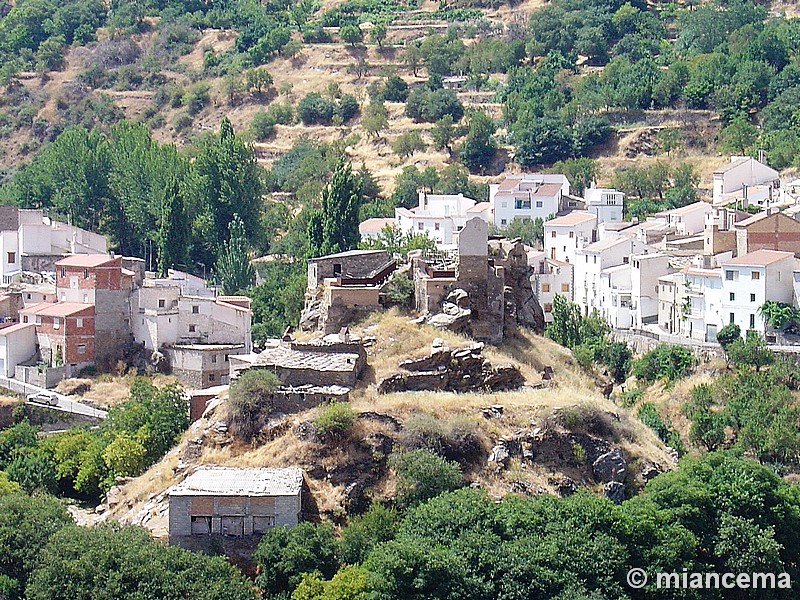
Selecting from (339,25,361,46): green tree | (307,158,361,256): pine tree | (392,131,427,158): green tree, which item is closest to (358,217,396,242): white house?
(307,158,361,256): pine tree

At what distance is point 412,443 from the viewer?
100 feet

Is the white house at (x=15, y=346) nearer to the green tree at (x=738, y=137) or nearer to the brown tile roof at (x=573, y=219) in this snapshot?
the brown tile roof at (x=573, y=219)

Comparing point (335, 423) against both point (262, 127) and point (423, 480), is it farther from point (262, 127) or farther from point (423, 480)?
point (262, 127)

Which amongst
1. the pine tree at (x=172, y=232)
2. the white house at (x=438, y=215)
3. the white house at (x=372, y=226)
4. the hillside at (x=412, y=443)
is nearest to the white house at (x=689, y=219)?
the white house at (x=438, y=215)

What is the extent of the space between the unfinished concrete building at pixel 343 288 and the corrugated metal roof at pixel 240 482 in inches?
199

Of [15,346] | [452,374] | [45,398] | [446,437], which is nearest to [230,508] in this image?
[446,437]

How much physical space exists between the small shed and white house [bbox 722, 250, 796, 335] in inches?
997

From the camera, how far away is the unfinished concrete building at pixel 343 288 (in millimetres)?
34500

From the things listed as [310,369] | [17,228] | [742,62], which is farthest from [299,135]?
[310,369]

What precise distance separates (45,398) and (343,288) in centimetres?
1219

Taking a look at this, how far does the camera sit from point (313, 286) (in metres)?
37.4

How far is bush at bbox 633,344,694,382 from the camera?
51.3m

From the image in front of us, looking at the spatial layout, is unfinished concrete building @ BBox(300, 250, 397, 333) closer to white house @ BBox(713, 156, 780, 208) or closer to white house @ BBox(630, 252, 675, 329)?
white house @ BBox(630, 252, 675, 329)

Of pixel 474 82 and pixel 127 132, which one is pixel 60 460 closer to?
pixel 127 132
